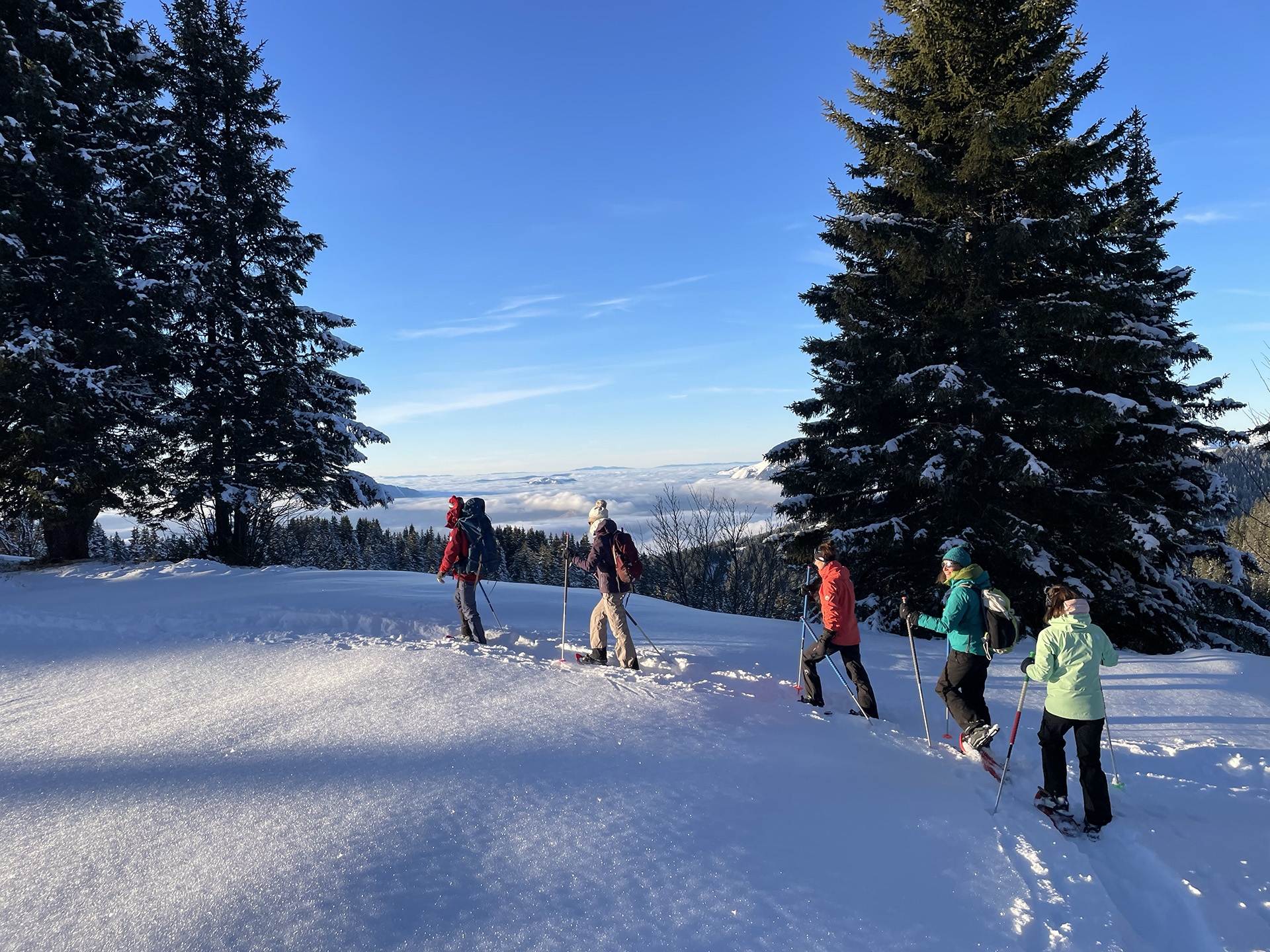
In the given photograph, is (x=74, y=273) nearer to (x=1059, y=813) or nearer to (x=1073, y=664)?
(x=1073, y=664)

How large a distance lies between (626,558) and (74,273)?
45.4 ft

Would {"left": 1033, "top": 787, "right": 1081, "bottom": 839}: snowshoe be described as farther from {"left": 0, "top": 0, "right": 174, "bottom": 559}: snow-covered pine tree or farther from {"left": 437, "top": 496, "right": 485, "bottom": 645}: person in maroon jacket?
{"left": 0, "top": 0, "right": 174, "bottom": 559}: snow-covered pine tree

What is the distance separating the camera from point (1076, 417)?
988 centimetres

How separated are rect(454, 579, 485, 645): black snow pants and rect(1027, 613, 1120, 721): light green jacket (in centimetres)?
626

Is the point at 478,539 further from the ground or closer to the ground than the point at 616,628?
further from the ground

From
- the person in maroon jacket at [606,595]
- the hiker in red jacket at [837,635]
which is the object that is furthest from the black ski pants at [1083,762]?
the person in maroon jacket at [606,595]

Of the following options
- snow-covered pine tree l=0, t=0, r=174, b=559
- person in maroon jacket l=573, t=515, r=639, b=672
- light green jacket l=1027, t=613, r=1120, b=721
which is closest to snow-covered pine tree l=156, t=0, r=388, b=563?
snow-covered pine tree l=0, t=0, r=174, b=559

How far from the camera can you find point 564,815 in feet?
12.8

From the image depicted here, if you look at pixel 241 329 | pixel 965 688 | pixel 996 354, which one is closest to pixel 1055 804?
pixel 965 688

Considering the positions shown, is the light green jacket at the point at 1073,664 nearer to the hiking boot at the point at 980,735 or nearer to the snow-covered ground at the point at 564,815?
the hiking boot at the point at 980,735

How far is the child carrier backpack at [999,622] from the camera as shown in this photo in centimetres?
526

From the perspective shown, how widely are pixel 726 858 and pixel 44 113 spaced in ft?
58.5

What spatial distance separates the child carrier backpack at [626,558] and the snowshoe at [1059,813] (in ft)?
14.0

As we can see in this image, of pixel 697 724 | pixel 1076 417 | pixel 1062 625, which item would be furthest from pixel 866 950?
pixel 1076 417
